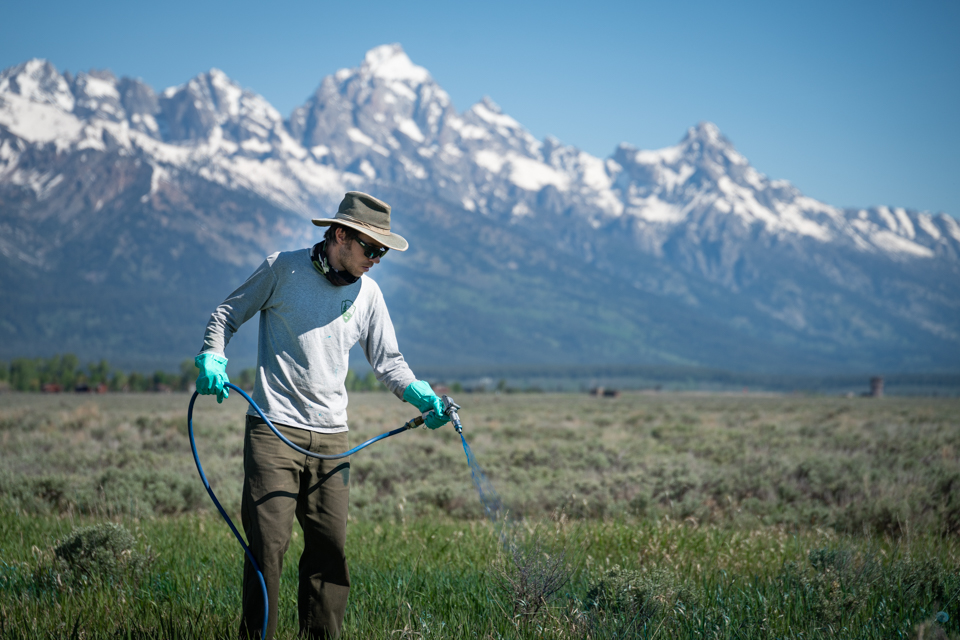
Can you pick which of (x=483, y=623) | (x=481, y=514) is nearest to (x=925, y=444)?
(x=481, y=514)

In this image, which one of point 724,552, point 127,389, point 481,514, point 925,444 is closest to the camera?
point 724,552

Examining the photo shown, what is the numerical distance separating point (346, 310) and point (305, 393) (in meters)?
0.45

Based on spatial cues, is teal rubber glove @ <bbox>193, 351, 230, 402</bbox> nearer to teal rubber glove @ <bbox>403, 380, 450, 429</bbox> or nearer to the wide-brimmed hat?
the wide-brimmed hat

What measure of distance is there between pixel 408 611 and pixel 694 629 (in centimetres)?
139

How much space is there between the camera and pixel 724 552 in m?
5.55

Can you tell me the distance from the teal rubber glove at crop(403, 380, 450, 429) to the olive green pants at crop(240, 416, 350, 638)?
40 centimetres

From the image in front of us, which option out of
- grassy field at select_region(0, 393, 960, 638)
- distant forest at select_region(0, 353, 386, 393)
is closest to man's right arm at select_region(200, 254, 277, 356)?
grassy field at select_region(0, 393, 960, 638)

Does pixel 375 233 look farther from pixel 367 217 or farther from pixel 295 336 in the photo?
pixel 295 336

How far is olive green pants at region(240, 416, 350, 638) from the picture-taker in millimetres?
3582

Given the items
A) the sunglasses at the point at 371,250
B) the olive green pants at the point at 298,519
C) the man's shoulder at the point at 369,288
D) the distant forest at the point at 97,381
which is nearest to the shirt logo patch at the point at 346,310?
the man's shoulder at the point at 369,288

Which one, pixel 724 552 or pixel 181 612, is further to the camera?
pixel 724 552

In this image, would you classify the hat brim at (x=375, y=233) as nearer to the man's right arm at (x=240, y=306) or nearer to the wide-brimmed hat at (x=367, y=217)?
the wide-brimmed hat at (x=367, y=217)

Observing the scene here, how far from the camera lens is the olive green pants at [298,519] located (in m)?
3.58

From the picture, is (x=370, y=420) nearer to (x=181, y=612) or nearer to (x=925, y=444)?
(x=925, y=444)
